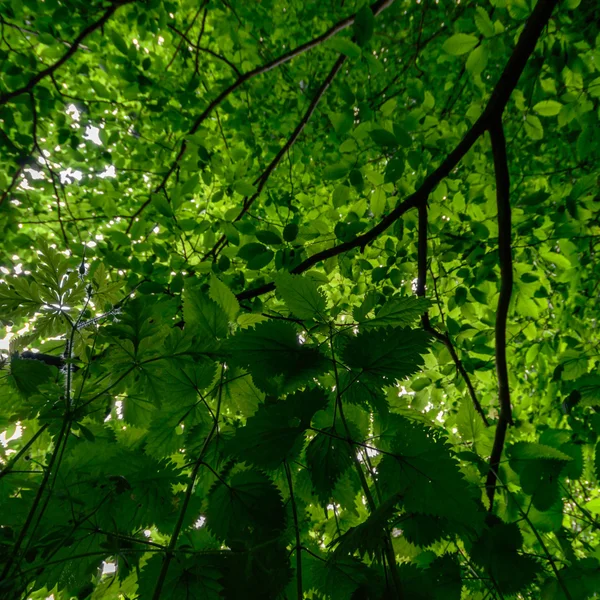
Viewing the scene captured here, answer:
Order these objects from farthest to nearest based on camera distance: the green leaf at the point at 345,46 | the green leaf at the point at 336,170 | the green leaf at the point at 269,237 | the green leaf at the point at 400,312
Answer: the green leaf at the point at 336,170
the green leaf at the point at 269,237
the green leaf at the point at 345,46
the green leaf at the point at 400,312

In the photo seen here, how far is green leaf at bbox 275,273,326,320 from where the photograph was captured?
0.70 metres

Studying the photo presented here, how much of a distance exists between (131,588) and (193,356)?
72cm

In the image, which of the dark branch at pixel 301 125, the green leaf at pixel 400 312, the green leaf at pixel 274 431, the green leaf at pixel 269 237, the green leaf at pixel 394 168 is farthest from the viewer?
the dark branch at pixel 301 125

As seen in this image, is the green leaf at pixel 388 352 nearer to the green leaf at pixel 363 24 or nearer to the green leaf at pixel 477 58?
the green leaf at pixel 363 24

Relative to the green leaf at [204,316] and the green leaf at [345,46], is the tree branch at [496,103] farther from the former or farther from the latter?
the green leaf at [204,316]

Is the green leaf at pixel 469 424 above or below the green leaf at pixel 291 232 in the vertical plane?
below

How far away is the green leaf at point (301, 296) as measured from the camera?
703 millimetres

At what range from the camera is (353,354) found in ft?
1.98

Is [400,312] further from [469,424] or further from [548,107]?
[548,107]

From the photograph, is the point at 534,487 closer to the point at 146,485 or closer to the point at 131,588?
the point at 146,485

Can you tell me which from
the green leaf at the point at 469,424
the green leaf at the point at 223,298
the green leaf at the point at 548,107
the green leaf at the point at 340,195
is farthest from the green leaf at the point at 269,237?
the green leaf at the point at 548,107

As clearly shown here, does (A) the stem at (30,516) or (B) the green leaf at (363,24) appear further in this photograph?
(B) the green leaf at (363,24)

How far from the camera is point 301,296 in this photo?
70 cm

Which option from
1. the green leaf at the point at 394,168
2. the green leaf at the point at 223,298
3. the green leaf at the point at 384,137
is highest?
the green leaf at the point at 394,168
